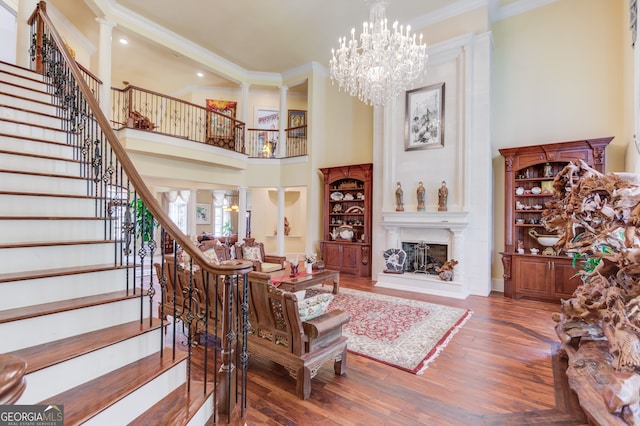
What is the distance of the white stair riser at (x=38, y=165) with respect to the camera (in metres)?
2.56

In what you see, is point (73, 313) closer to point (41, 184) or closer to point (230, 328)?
point (230, 328)

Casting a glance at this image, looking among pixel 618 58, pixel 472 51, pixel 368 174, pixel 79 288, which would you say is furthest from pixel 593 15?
pixel 79 288

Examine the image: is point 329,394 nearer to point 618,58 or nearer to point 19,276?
point 19,276

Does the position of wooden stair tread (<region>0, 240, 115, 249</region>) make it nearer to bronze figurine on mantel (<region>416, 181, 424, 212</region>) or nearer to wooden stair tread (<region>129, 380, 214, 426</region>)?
wooden stair tread (<region>129, 380, 214, 426</region>)

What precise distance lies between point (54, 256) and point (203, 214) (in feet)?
Result: 40.4

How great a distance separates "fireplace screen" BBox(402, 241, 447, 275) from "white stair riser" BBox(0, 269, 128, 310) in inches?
225

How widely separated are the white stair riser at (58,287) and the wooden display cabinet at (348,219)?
5700 mm

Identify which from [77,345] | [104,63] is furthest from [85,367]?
[104,63]

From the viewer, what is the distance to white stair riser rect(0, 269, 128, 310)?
1754 millimetres

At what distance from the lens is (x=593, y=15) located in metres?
5.25

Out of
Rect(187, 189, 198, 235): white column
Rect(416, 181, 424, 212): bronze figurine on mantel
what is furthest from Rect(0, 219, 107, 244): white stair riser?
Rect(187, 189, 198, 235): white column

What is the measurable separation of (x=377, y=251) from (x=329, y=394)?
15.6ft

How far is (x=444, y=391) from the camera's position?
99.4 inches

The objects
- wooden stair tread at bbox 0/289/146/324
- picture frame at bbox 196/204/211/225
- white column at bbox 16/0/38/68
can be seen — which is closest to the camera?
wooden stair tread at bbox 0/289/146/324
